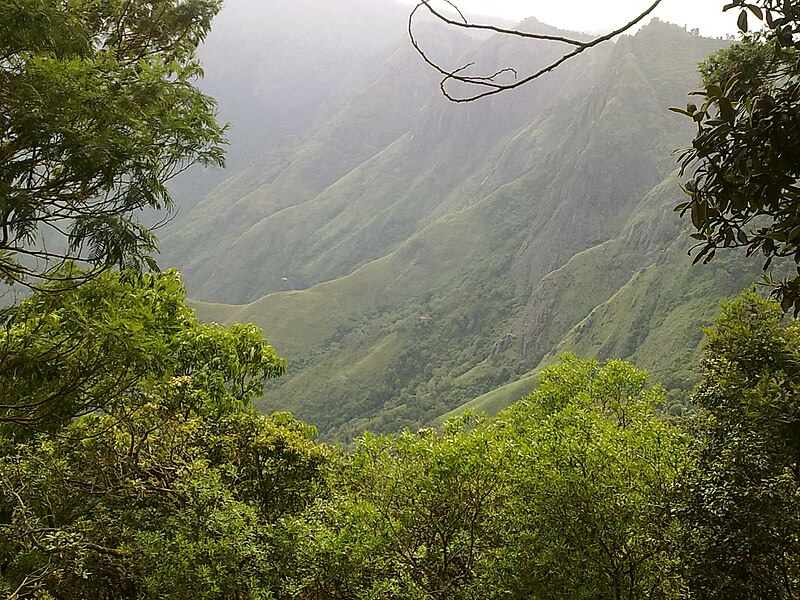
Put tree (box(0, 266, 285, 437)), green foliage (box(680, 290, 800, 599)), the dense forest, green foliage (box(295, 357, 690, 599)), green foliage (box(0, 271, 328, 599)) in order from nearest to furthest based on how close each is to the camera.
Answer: the dense forest < tree (box(0, 266, 285, 437)) < green foliage (box(0, 271, 328, 599)) < green foliage (box(680, 290, 800, 599)) < green foliage (box(295, 357, 690, 599))

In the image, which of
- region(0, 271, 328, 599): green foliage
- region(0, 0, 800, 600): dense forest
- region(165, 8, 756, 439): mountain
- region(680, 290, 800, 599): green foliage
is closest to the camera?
region(0, 0, 800, 600): dense forest

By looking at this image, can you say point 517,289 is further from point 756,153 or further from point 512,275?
point 756,153

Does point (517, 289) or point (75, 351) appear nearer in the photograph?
point (75, 351)

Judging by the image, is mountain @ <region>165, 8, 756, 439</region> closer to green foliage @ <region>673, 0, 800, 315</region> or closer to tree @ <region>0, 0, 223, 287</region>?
tree @ <region>0, 0, 223, 287</region>

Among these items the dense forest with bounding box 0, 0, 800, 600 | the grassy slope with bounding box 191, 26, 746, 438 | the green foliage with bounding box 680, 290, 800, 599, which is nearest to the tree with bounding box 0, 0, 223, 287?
the dense forest with bounding box 0, 0, 800, 600

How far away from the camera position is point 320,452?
33.1ft

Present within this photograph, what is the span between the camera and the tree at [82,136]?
4809 mm

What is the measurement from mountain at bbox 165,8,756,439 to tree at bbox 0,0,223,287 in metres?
68.2

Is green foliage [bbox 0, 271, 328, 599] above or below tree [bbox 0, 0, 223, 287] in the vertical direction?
below

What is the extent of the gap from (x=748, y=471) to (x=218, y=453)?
7.70 m

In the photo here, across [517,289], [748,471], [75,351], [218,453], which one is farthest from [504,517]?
[517,289]

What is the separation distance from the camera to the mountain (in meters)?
91.4

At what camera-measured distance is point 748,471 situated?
289 inches

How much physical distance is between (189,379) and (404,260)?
14413cm
